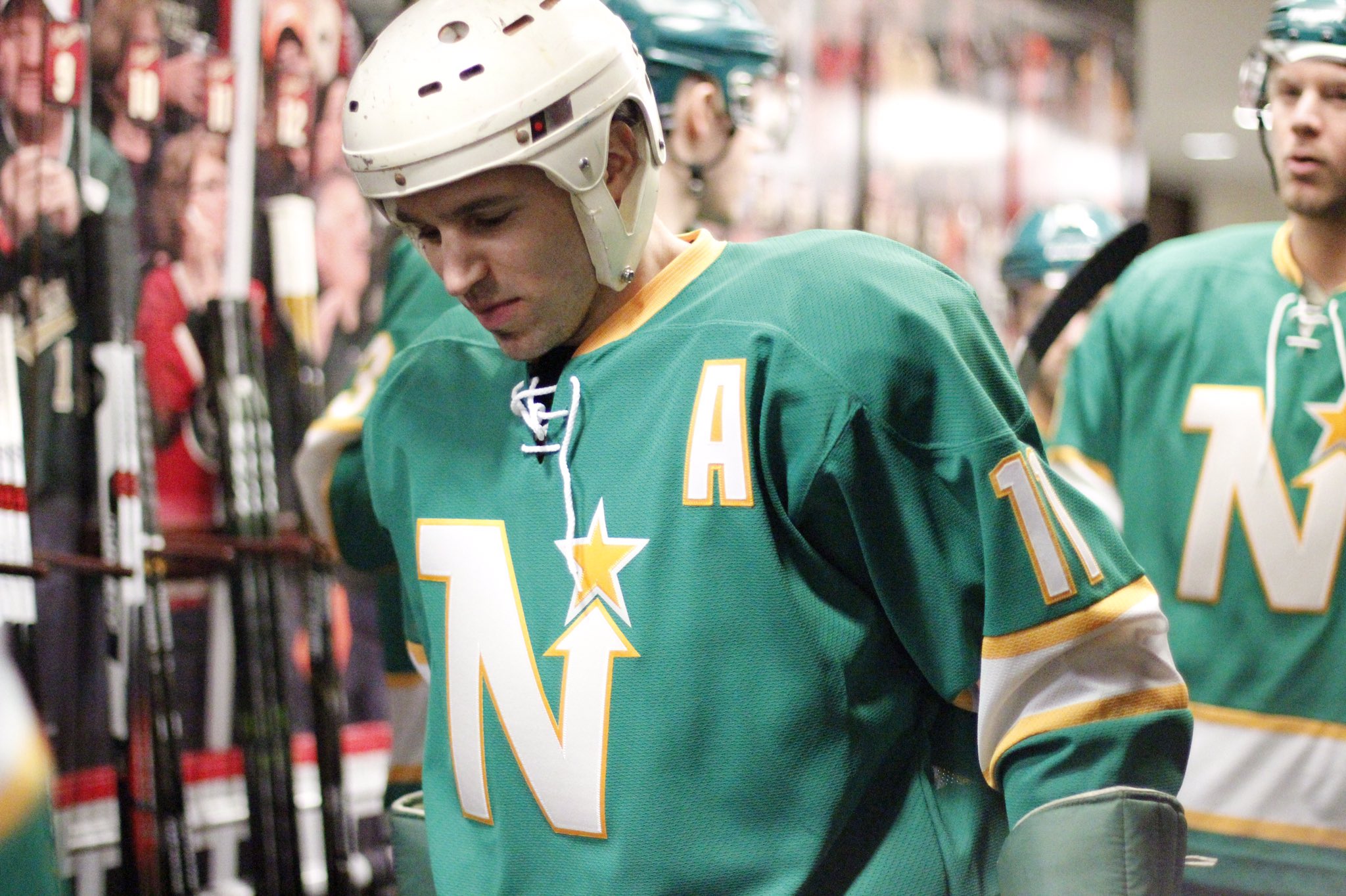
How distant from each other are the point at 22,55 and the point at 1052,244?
256cm

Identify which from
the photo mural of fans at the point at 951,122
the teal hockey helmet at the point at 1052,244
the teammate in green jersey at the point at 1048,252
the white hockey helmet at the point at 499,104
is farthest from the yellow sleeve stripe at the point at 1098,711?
the photo mural of fans at the point at 951,122

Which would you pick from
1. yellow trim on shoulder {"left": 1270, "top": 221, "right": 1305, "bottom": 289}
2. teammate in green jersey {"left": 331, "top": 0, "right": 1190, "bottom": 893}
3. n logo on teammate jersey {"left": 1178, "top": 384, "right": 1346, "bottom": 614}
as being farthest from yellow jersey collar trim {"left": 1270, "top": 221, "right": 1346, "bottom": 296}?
teammate in green jersey {"left": 331, "top": 0, "right": 1190, "bottom": 893}

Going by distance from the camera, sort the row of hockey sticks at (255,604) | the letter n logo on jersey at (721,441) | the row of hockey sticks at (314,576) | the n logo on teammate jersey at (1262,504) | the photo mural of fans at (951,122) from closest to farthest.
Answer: the letter n logo on jersey at (721,441) → the n logo on teammate jersey at (1262,504) → the row of hockey sticks at (255,604) → the row of hockey sticks at (314,576) → the photo mural of fans at (951,122)

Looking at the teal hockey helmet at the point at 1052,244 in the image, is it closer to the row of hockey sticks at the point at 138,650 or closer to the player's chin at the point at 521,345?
the row of hockey sticks at the point at 138,650

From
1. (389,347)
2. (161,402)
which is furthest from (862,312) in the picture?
(161,402)

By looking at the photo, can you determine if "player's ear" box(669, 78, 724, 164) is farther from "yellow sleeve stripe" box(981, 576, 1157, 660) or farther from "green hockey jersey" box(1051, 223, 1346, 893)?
"yellow sleeve stripe" box(981, 576, 1157, 660)

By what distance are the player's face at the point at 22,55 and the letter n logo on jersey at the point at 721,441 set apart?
1.87 metres

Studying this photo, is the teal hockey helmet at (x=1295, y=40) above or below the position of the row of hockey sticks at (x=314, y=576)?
above

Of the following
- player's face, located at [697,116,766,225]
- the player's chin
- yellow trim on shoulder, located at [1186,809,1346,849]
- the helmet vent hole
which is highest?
the helmet vent hole

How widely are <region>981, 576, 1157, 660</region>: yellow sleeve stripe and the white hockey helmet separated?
17.7 inches

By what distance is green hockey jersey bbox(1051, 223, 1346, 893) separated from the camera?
2.12 metres

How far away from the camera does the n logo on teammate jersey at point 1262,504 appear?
6.91 ft

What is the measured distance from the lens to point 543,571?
1245 mm

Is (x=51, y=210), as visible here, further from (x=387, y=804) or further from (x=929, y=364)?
(x=929, y=364)
